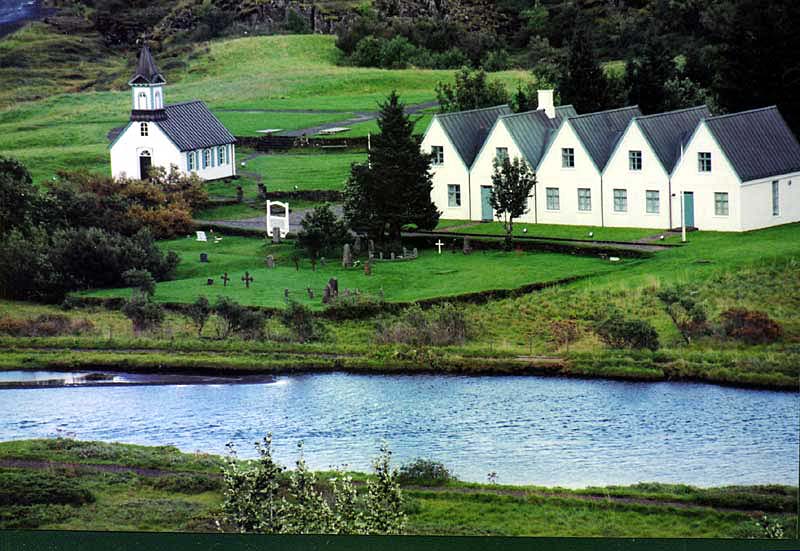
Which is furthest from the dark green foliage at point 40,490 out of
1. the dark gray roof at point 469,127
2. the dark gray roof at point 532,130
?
the dark gray roof at point 532,130

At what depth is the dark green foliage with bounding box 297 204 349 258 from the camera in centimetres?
1273

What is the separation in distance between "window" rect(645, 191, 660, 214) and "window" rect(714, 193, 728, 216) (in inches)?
14.3

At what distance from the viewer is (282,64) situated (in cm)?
1291

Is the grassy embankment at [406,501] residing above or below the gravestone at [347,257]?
below

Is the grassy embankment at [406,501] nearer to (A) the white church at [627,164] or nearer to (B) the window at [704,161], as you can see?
(A) the white church at [627,164]

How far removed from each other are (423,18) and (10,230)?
2738 millimetres

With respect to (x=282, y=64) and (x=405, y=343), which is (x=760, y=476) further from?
(x=282, y=64)

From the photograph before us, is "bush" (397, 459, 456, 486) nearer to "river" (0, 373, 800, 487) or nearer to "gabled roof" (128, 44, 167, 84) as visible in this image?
"river" (0, 373, 800, 487)

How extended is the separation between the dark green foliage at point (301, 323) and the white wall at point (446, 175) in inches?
38.2

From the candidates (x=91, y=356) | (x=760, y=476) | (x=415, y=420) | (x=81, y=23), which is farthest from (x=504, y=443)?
(x=81, y=23)

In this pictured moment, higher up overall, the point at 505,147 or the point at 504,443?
the point at 505,147

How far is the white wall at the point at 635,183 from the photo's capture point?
488 inches

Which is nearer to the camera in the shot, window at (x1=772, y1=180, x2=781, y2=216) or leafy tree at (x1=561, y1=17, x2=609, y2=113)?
window at (x1=772, y1=180, x2=781, y2=216)

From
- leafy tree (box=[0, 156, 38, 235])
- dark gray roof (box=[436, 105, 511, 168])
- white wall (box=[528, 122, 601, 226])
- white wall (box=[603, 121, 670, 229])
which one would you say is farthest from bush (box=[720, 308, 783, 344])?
leafy tree (box=[0, 156, 38, 235])
